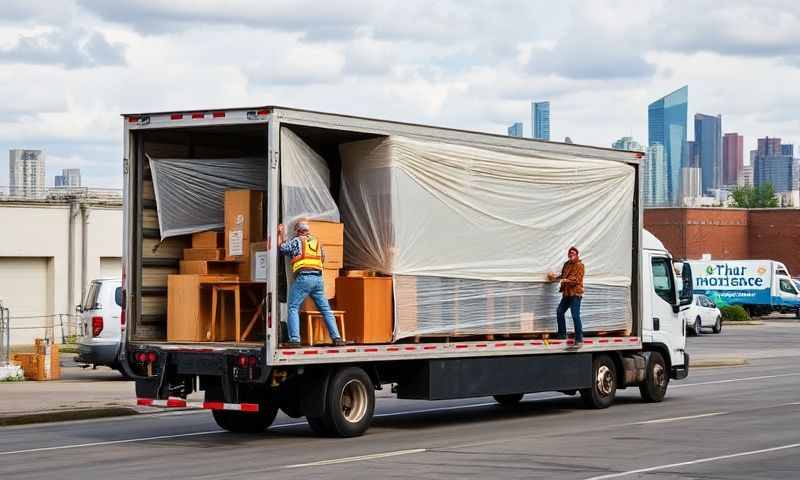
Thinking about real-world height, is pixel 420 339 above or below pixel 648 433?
above

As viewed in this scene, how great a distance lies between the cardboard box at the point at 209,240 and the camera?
17359mm

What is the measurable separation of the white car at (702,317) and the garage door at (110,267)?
65.6 ft

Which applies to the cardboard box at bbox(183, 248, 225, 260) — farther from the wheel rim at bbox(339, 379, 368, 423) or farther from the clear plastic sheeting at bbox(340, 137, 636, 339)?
the wheel rim at bbox(339, 379, 368, 423)

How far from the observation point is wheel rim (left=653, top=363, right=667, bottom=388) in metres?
22.0

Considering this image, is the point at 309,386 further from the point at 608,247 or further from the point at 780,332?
the point at 780,332

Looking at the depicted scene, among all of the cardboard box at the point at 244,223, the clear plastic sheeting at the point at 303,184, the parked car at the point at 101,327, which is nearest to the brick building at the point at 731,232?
the parked car at the point at 101,327

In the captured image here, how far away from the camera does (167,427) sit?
61.7 ft

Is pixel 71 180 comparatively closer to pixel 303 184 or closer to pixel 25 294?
pixel 25 294

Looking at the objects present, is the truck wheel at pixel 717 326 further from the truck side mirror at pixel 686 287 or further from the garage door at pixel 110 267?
the truck side mirror at pixel 686 287

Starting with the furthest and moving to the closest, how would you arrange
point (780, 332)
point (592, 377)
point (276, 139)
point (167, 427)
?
point (780, 332), point (592, 377), point (167, 427), point (276, 139)

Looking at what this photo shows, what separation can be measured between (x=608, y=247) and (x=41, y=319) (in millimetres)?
23894

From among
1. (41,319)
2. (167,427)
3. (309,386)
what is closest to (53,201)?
(41,319)

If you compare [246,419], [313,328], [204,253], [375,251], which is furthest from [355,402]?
[204,253]

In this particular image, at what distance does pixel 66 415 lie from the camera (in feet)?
66.0
